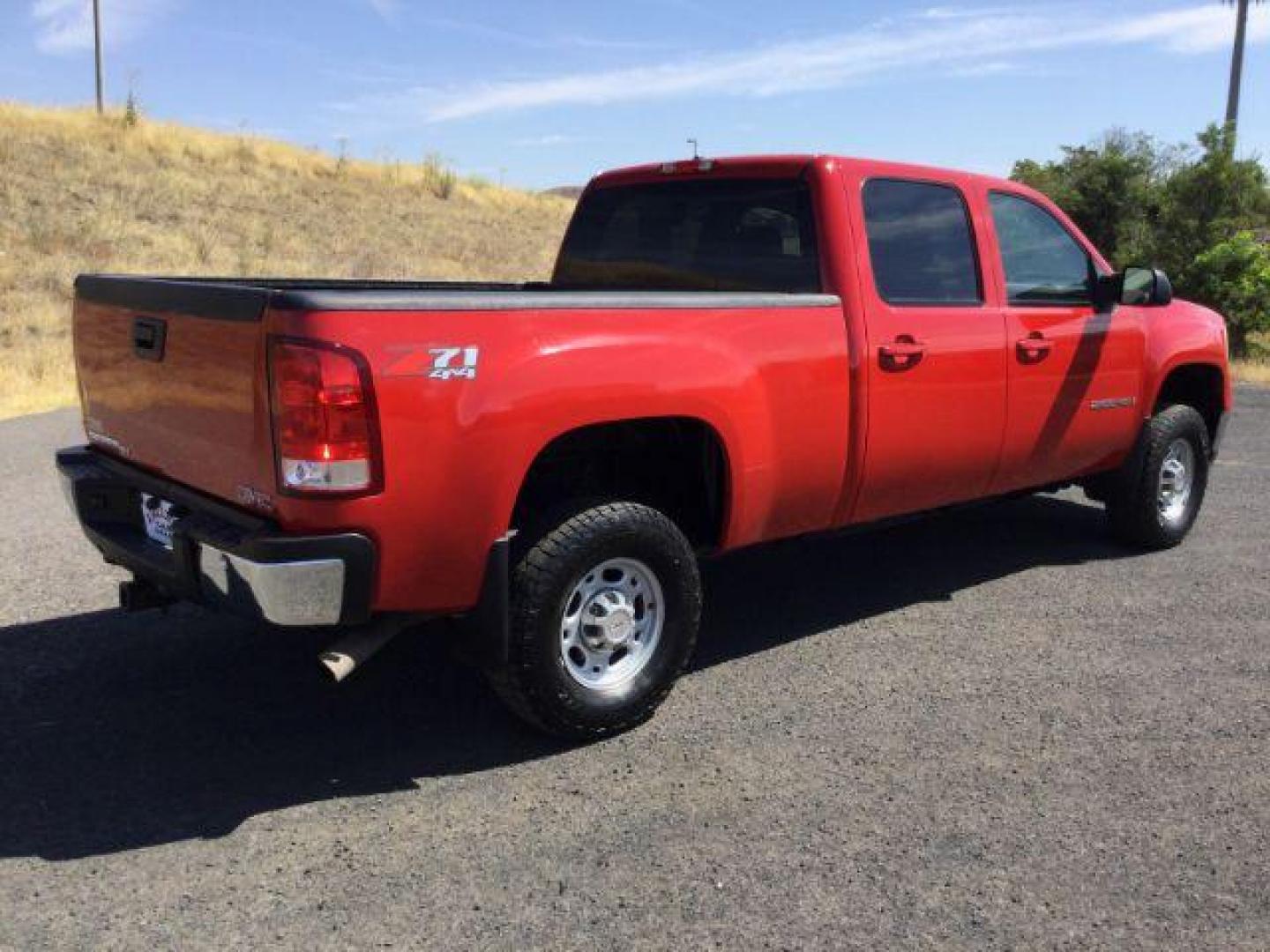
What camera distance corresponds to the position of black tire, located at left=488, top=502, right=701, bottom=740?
3.53 m

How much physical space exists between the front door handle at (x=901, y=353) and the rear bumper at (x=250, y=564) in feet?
7.25

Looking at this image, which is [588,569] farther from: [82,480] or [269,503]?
[82,480]

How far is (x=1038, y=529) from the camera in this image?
6867 millimetres

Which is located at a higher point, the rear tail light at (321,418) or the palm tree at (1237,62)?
the palm tree at (1237,62)

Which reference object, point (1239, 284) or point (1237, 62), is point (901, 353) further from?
point (1237, 62)

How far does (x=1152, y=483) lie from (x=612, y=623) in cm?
365

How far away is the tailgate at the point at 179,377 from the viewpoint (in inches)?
125

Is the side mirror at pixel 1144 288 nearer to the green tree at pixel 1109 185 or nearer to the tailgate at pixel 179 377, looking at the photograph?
the tailgate at pixel 179 377

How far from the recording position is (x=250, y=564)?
3.10m

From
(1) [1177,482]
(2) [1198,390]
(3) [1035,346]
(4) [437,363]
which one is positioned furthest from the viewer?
(2) [1198,390]

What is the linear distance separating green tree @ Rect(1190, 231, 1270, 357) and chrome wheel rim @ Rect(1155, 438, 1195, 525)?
36.8 ft

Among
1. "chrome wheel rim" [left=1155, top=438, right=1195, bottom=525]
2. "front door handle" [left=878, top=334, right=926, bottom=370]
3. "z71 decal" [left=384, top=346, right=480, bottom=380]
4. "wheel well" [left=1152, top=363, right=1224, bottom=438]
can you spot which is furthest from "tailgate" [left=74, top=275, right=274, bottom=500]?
"wheel well" [left=1152, top=363, right=1224, bottom=438]

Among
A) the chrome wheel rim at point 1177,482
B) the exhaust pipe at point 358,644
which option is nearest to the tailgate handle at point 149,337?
the exhaust pipe at point 358,644

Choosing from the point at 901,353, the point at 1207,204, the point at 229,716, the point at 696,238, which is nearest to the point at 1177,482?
the point at 901,353
